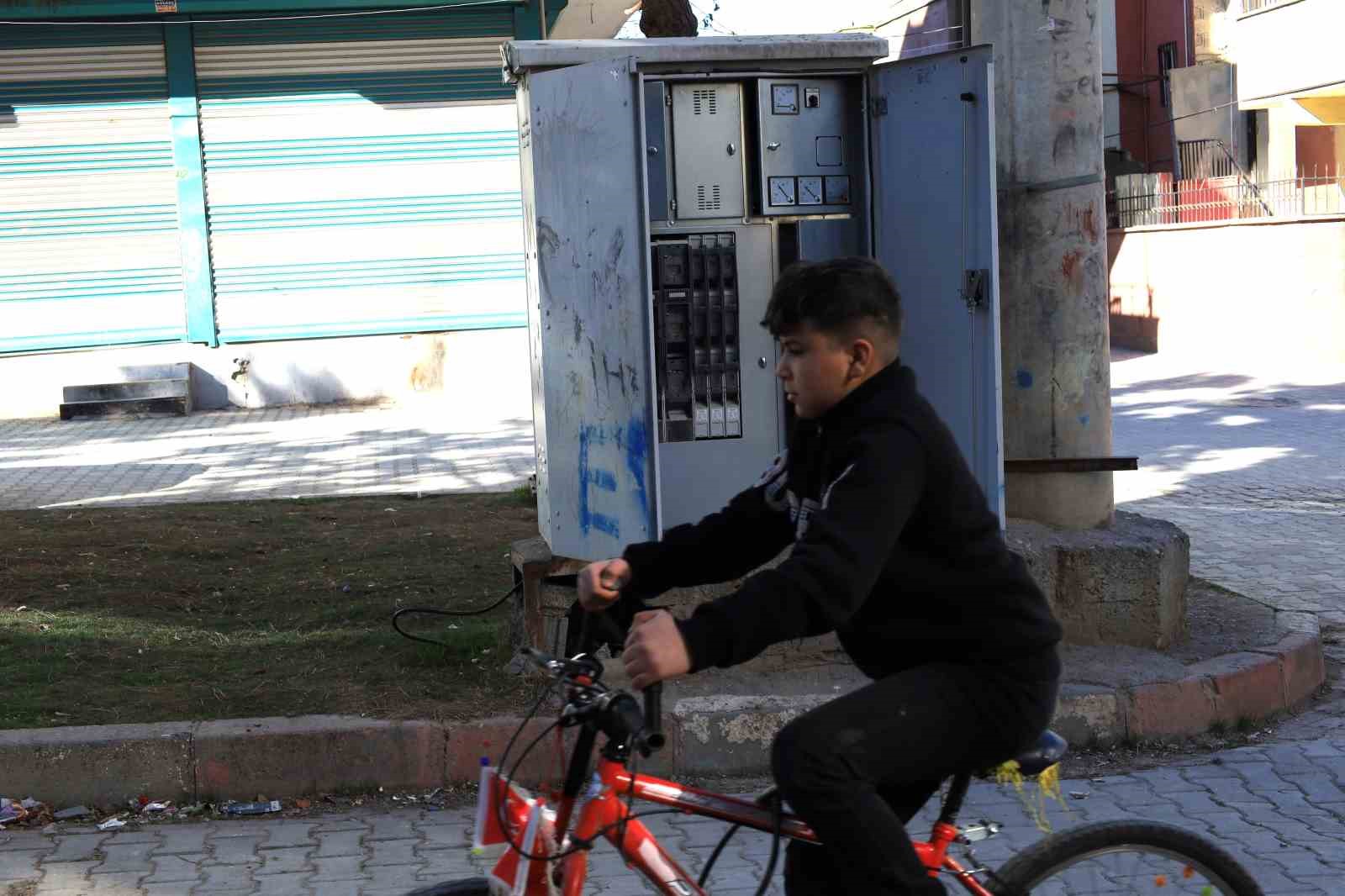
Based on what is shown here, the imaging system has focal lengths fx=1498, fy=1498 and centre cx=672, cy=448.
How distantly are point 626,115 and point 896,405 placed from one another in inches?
124

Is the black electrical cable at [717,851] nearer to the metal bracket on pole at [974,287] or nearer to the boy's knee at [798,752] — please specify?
the boy's knee at [798,752]

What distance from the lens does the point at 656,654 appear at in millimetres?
2303

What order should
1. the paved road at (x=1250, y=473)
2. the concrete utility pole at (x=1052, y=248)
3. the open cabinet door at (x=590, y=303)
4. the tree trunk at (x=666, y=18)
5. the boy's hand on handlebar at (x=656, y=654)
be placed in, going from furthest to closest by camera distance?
the tree trunk at (x=666, y=18) < the paved road at (x=1250, y=473) < the concrete utility pole at (x=1052, y=248) < the open cabinet door at (x=590, y=303) < the boy's hand on handlebar at (x=656, y=654)

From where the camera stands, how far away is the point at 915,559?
2.65m

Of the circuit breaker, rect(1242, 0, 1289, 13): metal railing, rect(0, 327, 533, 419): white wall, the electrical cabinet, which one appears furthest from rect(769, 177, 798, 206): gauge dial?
rect(1242, 0, 1289, 13): metal railing

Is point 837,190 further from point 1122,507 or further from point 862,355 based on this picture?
point 1122,507

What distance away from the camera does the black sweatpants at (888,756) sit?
98.0 inches

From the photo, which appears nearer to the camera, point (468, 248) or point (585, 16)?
point (468, 248)

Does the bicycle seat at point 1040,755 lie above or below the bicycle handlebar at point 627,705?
below

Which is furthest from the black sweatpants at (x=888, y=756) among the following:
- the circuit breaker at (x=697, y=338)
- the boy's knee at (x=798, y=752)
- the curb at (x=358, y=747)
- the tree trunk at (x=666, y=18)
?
the tree trunk at (x=666, y=18)

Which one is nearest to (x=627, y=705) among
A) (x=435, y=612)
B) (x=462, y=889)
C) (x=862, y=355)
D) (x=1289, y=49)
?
(x=462, y=889)

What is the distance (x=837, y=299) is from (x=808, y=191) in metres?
4.09

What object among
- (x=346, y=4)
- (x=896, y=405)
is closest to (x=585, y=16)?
(x=346, y=4)

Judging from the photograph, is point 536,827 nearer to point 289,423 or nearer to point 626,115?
point 626,115
